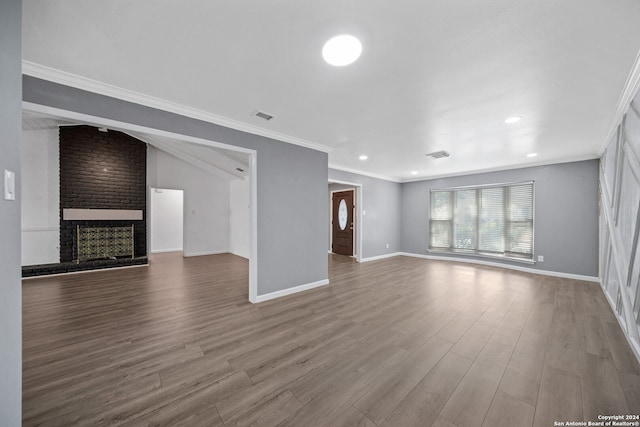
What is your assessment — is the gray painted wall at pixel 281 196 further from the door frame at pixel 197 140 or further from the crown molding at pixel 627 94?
the crown molding at pixel 627 94

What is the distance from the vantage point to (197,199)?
749cm

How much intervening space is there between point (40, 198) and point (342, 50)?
274 inches

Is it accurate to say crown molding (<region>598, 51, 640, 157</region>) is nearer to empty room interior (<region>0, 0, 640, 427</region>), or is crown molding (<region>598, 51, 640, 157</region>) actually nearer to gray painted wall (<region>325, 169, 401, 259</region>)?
empty room interior (<region>0, 0, 640, 427</region>)

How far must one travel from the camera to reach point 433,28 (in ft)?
4.66

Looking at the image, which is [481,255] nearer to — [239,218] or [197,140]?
[197,140]

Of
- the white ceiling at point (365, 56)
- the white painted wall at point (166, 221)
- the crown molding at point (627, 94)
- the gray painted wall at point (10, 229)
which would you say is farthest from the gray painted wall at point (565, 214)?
the white painted wall at point (166, 221)

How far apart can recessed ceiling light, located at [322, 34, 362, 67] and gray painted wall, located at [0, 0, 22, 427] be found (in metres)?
1.48

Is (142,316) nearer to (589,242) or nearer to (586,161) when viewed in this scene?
(589,242)

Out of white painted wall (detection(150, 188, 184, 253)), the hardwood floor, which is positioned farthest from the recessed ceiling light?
white painted wall (detection(150, 188, 184, 253))

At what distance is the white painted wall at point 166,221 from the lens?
7956 mm

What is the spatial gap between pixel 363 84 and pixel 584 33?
4.66 ft

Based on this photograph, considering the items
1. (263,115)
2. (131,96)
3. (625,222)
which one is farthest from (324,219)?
(625,222)

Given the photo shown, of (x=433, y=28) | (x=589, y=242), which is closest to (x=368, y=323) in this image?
(x=433, y=28)

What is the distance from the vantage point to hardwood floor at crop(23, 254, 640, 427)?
1.45m
